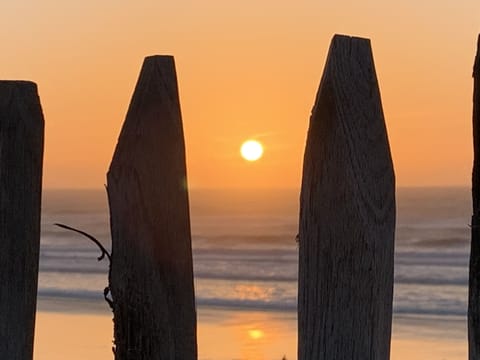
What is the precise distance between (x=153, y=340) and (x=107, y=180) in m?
0.43

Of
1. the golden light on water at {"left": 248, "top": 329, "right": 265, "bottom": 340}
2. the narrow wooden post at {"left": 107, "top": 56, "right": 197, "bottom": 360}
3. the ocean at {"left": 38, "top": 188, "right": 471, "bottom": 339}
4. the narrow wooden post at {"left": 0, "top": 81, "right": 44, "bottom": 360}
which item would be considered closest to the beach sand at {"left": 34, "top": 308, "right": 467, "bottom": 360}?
the golden light on water at {"left": 248, "top": 329, "right": 265, "bottom": 340}

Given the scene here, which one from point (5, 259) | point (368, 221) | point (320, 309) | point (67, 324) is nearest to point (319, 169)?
point (368, 221)

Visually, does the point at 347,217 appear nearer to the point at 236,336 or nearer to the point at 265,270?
the point at 236,336

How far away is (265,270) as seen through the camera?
23266 mm

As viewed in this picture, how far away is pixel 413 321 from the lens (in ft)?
46.5

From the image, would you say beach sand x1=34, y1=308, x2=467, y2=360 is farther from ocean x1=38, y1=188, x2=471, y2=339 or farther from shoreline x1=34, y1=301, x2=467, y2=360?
ocean x1=38, y1=188, x2=471, y2=339

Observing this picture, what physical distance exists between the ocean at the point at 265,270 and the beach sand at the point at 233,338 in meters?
0.49

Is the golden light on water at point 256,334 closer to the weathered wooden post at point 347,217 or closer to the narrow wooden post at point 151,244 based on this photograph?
the narrow wooden post at point 151,244

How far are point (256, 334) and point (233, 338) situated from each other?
561 mm

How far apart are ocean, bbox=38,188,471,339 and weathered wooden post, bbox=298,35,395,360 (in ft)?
36.1

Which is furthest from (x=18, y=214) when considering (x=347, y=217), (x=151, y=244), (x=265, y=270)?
(x=265, y=270)

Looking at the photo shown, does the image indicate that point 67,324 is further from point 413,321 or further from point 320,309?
point 320,309

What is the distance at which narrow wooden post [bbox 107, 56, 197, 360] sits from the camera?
246 centimetres

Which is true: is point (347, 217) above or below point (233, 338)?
below
